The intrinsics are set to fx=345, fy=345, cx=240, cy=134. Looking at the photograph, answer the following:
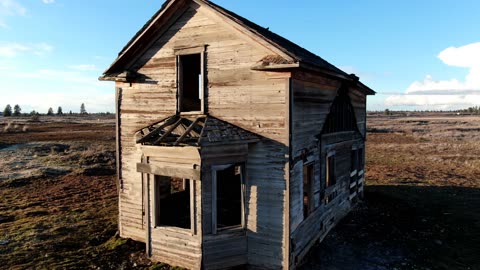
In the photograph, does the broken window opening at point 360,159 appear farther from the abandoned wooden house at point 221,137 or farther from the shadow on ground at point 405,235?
the abandoned wooden house at point 221,137

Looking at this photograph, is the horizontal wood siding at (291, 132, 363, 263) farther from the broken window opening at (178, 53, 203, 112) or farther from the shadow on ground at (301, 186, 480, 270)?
the broken window opening at (178, 53, 203, 112)

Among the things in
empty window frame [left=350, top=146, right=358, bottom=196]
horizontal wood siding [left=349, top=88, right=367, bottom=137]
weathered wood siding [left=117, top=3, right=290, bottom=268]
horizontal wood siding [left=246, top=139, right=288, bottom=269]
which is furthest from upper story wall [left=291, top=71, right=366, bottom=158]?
empty window frame [left=350, top=146, right=358, bottom=196]

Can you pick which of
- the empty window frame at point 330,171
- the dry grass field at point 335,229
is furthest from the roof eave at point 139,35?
the empty window frame at point 330,171

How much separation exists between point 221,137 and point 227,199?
523 centimetres

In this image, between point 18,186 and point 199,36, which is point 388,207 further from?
point 18,186

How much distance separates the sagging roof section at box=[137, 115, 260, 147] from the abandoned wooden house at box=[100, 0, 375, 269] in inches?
1.4

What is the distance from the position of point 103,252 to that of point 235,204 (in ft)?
15.7

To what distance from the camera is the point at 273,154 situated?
9.22m

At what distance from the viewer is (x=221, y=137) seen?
29.2ft

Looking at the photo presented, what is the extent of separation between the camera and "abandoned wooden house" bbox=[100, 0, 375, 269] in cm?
901

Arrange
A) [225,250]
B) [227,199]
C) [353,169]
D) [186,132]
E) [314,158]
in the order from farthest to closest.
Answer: [353,169], [227,199], [314,158], [225,250], [186,132]

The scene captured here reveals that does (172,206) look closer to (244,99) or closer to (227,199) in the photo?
(227,199)

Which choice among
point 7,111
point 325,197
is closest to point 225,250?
point 325,197

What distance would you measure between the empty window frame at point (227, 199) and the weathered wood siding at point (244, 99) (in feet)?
1.93
